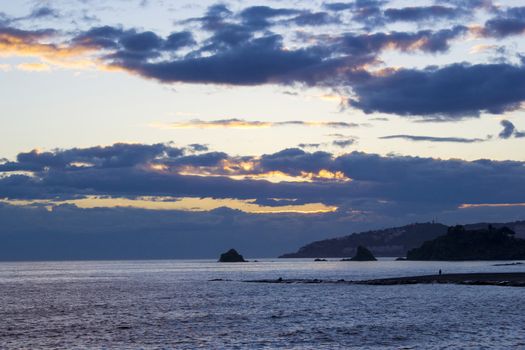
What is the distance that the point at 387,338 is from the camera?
66.0 metres

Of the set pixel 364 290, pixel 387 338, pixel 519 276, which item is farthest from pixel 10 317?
pixel 519 276

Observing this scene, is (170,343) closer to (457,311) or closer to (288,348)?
(288,348)

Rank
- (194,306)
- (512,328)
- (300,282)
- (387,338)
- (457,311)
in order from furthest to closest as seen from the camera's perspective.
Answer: (300,282)
(194,306)
(457,311)
(512,328)
(387,338)

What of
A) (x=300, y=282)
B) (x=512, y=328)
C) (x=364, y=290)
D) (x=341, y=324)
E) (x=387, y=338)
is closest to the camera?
(x=387, y=338)

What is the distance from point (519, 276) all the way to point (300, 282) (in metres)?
51.7

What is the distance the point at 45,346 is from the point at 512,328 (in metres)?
44.1

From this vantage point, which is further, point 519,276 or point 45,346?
point 519,276

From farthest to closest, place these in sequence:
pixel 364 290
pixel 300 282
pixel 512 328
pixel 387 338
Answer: pixel 300 282
pixel 364 290
pixel 512 328
pixel 387 338

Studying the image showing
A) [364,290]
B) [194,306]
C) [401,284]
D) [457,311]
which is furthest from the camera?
[401,284]

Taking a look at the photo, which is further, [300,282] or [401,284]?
[300,282]

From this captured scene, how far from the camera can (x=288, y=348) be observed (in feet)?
199

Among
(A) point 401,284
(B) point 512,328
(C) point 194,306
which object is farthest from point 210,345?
(A) point 401,284

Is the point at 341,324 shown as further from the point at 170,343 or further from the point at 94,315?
the point at 94,315

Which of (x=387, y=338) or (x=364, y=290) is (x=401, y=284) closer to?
(x=364, y=290)
